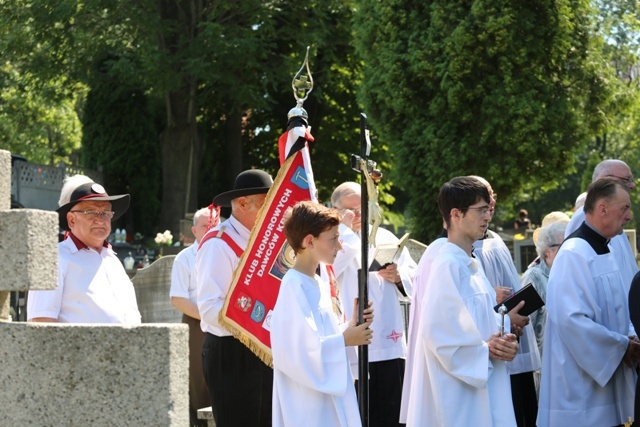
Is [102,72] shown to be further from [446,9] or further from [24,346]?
[24,346]

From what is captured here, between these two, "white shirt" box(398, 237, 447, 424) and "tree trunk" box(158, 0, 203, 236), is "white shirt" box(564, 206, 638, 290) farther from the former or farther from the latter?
"tree trunk" box(158, 0, 203, 236)

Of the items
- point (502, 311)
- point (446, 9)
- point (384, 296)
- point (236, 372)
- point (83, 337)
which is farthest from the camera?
point (446, 9)

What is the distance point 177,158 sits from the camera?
107 ft

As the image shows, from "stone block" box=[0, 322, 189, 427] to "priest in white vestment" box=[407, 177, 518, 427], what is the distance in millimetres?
2114

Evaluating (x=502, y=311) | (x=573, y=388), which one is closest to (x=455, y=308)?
(x=502, y=311)

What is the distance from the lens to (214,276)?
6.75m

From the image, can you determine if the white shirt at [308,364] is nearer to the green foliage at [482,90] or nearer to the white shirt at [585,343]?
the white shirt at [585,343]

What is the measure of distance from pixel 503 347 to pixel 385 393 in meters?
2.36

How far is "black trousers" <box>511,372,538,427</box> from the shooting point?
726 centimetres

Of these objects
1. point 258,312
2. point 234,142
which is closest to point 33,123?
point 234,142

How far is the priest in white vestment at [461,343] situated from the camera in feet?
17.9

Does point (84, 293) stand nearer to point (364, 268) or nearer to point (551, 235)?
→ point (364, 268)

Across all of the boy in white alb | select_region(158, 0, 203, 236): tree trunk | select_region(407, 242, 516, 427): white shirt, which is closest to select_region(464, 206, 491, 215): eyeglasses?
select_region(407, 242, 516, 427): white shirt

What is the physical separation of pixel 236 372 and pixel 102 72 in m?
27.3
